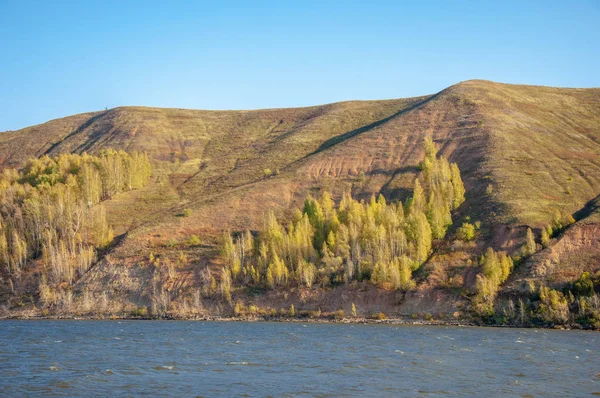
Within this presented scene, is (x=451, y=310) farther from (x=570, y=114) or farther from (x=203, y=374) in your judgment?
(x=570, y=114)

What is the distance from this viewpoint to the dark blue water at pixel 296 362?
1596 inches

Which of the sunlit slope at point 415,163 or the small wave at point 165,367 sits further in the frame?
the sunlit slope at point 415,163

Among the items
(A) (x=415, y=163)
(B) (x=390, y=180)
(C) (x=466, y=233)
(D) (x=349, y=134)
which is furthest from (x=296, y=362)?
(D) (x=349, y=134)

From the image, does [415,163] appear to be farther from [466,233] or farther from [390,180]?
[466,233]

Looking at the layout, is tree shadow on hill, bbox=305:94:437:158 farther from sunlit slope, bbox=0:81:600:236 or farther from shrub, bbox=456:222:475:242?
shrub, bbox=456:222:475:242

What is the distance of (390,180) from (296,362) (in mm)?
100113

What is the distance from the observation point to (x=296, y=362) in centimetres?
5216

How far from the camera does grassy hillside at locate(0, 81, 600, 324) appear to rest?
112688mm

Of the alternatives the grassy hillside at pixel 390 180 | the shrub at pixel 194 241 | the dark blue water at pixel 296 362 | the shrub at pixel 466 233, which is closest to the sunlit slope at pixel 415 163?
the grassy hillside at pixel 390 180

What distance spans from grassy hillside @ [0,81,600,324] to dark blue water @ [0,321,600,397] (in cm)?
3159

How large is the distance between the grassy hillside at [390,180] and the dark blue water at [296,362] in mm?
31593

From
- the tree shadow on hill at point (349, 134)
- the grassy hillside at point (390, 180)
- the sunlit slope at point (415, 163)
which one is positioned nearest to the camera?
the grassy hillside at point (390, 180)

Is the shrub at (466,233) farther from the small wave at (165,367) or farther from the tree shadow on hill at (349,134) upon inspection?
the small wave at (165,367)

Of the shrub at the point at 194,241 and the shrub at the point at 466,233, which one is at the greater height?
the shrub at the point at 194,241
